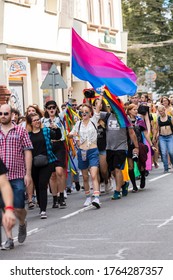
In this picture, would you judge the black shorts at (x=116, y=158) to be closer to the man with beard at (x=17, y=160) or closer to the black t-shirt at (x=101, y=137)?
the black t-shirt at (x=101, y=137)

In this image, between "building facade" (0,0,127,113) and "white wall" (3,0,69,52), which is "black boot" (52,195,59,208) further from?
"white wall" (3,0,69,52)

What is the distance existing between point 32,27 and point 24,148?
20618mm

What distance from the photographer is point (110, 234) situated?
41.3ft

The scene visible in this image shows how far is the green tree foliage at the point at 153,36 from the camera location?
56844 mm

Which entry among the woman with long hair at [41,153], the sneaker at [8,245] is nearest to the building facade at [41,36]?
the woman with long hair at [41,153]

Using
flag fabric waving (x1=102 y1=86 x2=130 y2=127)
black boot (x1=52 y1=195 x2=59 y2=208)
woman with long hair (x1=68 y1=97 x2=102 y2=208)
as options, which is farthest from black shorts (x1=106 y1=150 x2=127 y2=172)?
black boot (x1=52 y1=195 x2=59 y2=208)

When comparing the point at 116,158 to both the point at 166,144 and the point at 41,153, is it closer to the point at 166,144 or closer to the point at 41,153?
the point at 41,153

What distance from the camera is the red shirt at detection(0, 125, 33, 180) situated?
12273 millimetres

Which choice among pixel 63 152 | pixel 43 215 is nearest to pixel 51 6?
pixel 63 152

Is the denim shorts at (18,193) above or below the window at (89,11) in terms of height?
below

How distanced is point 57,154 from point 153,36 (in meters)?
41.6

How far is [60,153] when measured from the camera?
55.4 feet

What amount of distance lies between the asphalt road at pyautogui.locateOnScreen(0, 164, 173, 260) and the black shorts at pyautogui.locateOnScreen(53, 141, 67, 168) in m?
0.76

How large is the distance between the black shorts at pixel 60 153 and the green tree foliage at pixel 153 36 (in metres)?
39.7
